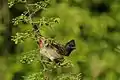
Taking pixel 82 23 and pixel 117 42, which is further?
pixel 117 42

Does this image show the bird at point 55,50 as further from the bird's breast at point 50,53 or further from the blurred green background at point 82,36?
the blurred green background at point 82,36

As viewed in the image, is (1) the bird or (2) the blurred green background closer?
(1) the bird

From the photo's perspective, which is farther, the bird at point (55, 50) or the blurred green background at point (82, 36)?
the blurred green background at point (82, 36)

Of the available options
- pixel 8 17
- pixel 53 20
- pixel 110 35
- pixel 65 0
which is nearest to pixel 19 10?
pixel 8 17

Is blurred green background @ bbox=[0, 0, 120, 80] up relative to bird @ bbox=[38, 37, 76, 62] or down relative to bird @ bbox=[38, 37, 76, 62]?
down

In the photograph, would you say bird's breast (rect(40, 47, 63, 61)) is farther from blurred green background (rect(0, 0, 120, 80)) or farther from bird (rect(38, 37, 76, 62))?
blurred green background (rect(0, 0, 120, 80))

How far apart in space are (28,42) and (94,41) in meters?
0.43

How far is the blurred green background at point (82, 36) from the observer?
214cm

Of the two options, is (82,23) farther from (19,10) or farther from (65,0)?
(19,10)

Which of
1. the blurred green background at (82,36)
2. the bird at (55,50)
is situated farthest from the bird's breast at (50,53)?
the blurred green background at (82,36)

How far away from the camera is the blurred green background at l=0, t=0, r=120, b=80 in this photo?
214cm

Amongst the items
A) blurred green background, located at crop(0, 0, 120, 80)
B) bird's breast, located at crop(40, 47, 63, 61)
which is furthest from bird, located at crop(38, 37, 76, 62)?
blurred green background, located at crop(0, 0, 120, 80)

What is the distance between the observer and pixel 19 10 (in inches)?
94.8

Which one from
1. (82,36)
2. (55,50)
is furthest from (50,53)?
(82,36)
